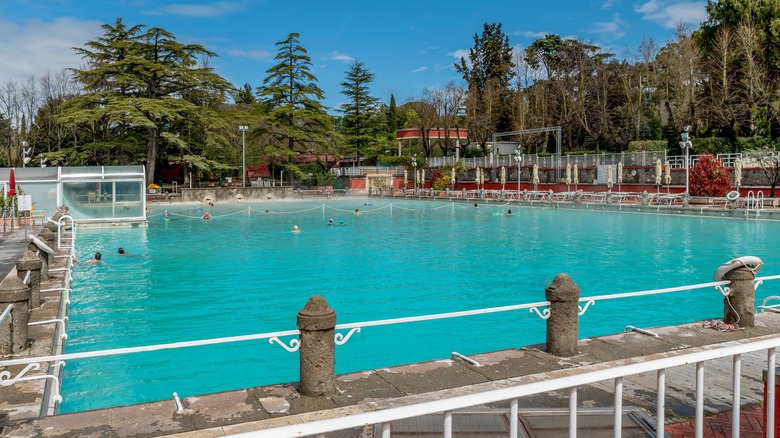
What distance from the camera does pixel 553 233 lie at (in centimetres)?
2922

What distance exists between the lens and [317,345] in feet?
21.0

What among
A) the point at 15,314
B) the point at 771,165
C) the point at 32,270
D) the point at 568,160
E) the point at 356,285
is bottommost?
the point at 356,285

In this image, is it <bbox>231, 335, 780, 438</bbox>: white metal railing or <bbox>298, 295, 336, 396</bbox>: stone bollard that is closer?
<bbox>231, 335, 780, 438</bbox>: white metal railing

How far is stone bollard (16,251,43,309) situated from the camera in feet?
34.0

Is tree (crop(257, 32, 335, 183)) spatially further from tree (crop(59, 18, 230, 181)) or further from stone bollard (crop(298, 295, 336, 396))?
stone bollard (crop(298, 295, 336, 396))

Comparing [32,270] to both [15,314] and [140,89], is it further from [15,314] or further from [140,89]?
[140,89]

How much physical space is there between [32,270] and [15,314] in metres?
2.81

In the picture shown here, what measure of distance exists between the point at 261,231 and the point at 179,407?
85.5 feet

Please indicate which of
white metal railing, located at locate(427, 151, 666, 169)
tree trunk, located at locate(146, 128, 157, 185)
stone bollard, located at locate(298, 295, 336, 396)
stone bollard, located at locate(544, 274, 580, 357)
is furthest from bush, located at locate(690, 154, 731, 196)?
tree trunk, located at locate(146, 128, 157, 185)

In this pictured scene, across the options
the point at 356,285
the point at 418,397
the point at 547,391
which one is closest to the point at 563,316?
the point at 418,397

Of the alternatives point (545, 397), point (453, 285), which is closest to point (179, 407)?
point (545, 397)

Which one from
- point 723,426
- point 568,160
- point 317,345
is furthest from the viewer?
point 568,160

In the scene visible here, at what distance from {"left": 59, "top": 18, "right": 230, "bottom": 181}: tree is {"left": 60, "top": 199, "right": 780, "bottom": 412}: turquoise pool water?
26.8 meters

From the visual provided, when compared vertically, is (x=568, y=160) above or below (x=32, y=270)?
above
